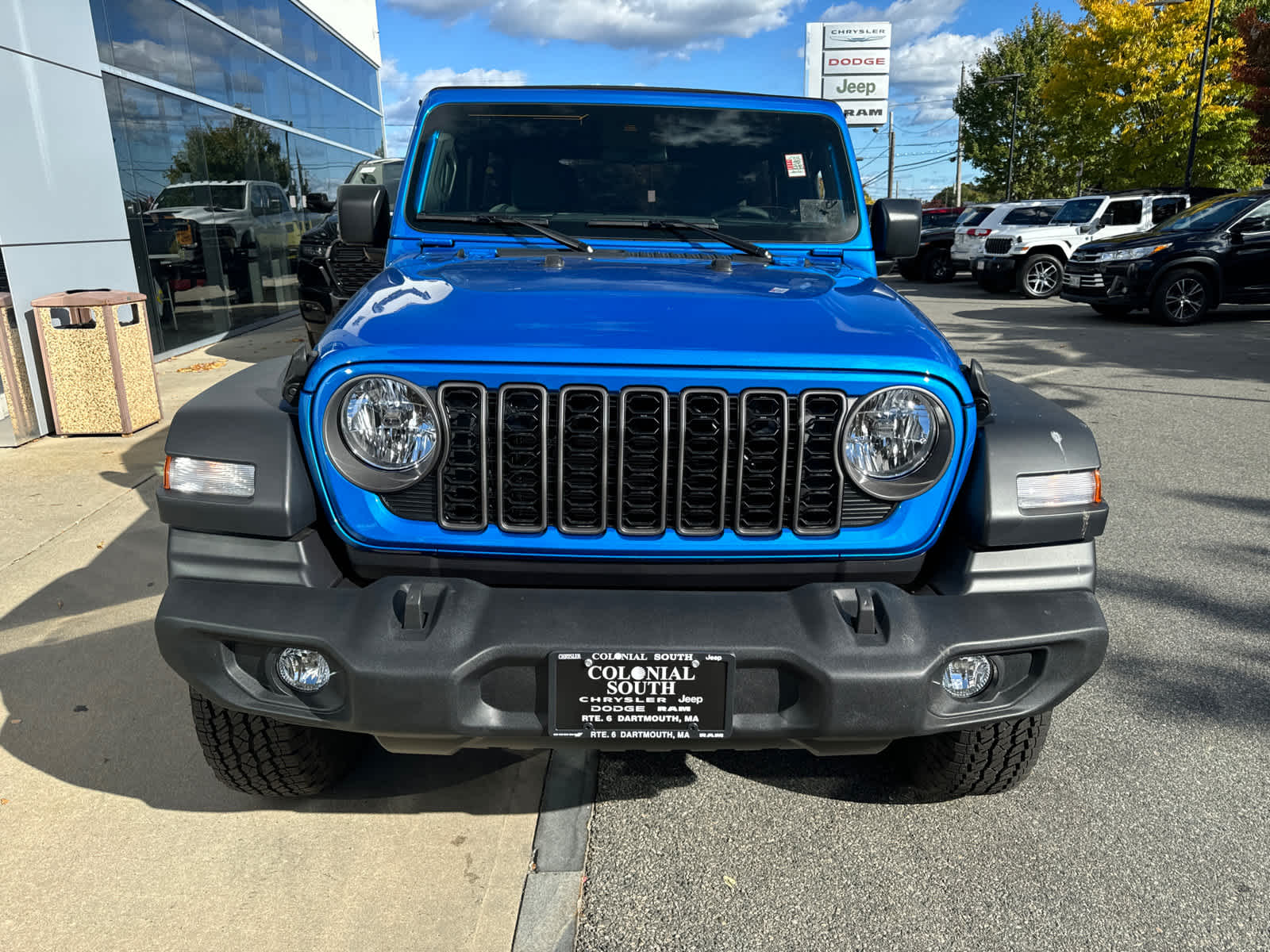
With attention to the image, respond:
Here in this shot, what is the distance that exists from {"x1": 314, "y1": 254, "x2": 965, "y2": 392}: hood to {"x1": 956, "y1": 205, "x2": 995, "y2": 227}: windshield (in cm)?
1853

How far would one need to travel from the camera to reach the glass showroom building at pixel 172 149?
22.8 feet

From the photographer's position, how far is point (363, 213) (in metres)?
3.52

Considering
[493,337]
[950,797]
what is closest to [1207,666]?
[950,797]

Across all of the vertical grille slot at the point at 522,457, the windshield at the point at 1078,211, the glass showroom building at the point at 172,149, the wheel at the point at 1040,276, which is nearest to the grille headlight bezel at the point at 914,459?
the vertical grille slot at the point at 522,457

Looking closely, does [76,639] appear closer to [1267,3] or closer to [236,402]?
[236,402]

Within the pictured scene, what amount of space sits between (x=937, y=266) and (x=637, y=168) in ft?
64.0

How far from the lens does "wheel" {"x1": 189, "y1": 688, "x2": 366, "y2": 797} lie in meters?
2.53

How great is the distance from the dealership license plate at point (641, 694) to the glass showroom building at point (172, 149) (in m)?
6.31

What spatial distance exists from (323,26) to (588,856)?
18.4 metres

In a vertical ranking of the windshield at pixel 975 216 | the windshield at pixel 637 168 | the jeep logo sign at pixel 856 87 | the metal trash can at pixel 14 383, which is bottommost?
the metal trash can at pixel 14 383

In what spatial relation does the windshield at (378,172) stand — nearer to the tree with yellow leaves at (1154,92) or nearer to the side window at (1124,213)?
the side window at (1124,213)

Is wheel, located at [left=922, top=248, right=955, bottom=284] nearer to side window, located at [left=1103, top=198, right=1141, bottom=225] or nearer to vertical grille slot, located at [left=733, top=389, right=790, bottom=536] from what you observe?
side window, located at [left=1103, top=198, right=1141, bottom=225]

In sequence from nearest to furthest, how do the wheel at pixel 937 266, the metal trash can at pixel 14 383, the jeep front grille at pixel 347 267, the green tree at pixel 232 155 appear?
the metal trash can at pixel 14 383
the jeep front grille at pixel 347 267
the green tree at pixel 232 155
the wheel at pixel 937 266

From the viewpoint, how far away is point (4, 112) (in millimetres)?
6625
